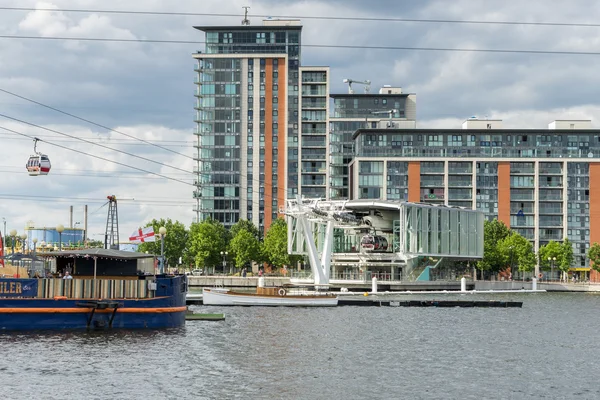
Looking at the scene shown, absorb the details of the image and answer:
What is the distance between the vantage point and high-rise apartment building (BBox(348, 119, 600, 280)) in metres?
196

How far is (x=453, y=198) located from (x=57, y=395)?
166 m

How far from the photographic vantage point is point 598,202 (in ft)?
643

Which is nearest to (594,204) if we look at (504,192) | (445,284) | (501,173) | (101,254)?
(504,192)

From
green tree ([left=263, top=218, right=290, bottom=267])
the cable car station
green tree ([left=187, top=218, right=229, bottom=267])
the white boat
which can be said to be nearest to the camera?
the white boat

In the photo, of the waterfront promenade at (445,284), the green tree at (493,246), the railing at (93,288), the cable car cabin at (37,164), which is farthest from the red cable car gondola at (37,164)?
the green tree at (493,246)

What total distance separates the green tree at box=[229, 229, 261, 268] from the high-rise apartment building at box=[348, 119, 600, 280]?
29.2 m

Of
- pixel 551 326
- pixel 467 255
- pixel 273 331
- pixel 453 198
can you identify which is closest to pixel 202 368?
pixel 273 331

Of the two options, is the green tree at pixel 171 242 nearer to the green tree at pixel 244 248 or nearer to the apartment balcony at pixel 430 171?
the green tree at pixel 244 248

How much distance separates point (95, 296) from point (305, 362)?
711 inches

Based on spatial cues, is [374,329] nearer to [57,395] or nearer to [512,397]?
[512,397]

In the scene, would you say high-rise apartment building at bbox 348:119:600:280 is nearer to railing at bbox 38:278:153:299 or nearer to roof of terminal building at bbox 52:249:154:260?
roof of terminal building at bbox 52:249:154:260

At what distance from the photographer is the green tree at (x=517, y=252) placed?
176500mm

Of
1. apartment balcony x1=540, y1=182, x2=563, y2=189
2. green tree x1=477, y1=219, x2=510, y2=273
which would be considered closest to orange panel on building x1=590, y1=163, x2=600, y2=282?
apartment balcony x1=540, y1=182, x2=563, y2=189

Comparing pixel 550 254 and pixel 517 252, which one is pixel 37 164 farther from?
pixel 550 254
